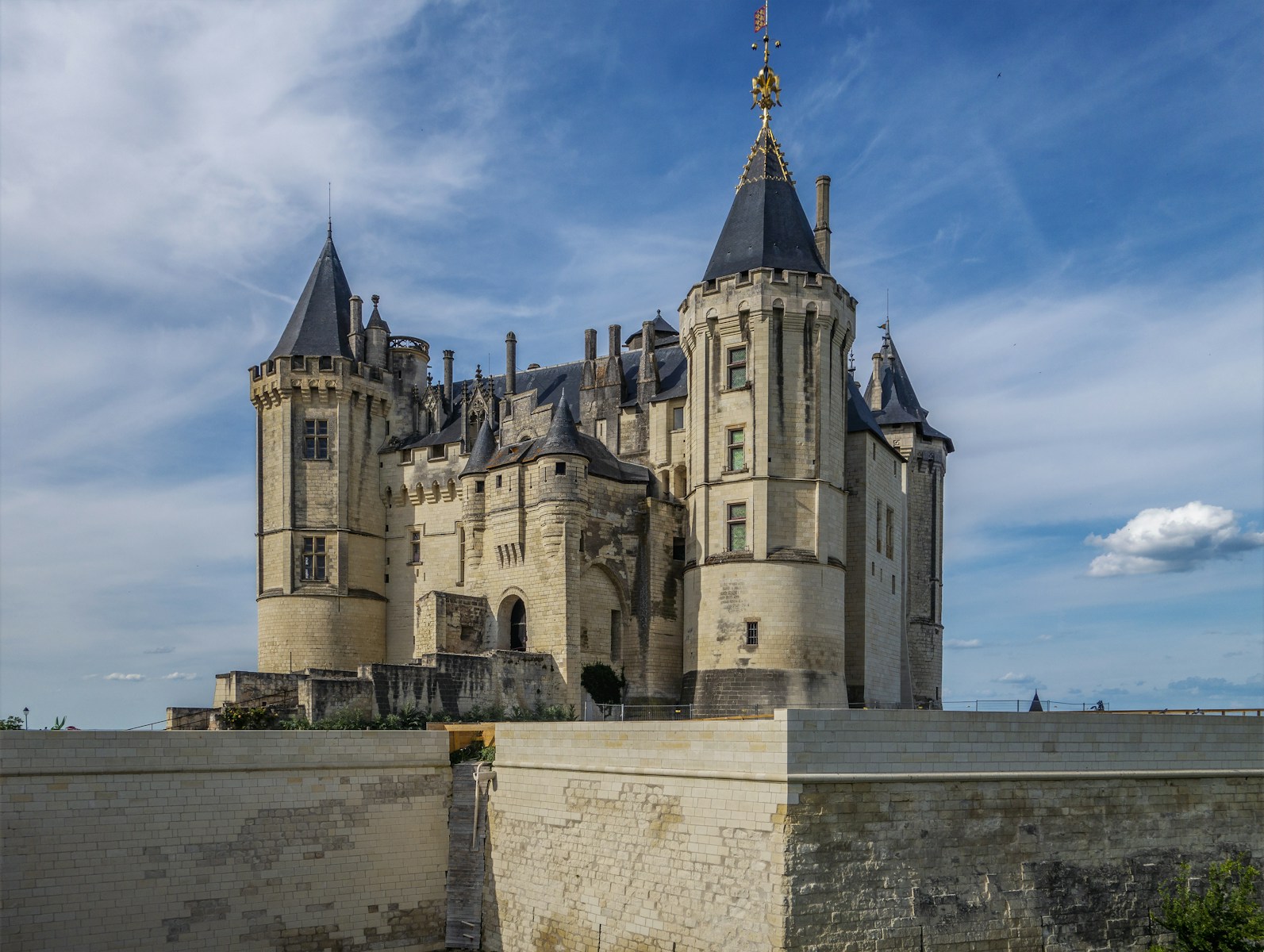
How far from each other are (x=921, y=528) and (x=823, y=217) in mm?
12064

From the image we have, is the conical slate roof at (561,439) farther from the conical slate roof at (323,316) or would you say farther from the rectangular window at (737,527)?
the conical slate roof at (323,316)

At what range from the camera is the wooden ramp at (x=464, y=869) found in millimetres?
25125

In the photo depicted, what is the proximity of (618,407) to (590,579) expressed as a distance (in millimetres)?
6661

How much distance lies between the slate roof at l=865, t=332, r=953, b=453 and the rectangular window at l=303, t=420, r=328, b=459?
19.5m

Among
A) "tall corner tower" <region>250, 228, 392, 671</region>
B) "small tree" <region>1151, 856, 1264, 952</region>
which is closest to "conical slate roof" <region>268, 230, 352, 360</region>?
"tall corner tower" <region>250, 228, 392, 671</region>

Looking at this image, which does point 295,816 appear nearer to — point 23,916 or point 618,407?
point 23,916

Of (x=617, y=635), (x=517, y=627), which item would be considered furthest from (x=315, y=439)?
(x=617, y=635)

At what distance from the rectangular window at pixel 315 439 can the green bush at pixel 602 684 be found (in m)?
13.9

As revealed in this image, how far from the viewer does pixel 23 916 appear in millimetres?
21422

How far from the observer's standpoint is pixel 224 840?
77.4 ft

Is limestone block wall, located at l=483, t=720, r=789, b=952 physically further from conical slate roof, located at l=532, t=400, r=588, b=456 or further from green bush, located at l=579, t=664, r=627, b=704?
conical slate roof, located at l=532, t=400, r=588, b=456

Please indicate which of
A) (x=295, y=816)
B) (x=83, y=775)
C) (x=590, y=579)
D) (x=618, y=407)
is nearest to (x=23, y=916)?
(x=83, y=775)

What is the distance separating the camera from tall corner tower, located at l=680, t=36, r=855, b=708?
34.1 metres

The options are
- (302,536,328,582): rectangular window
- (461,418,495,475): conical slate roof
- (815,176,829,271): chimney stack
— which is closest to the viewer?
(815,176,829,271): chimney stack
